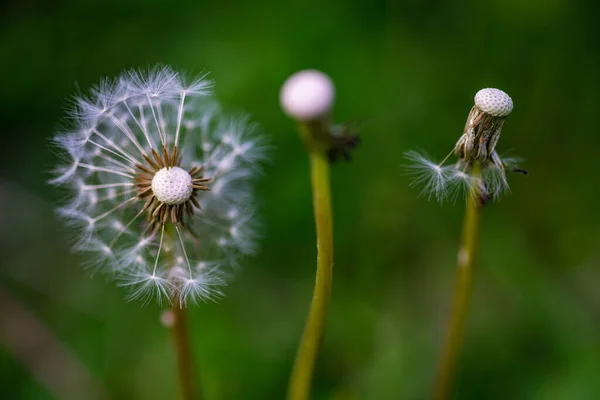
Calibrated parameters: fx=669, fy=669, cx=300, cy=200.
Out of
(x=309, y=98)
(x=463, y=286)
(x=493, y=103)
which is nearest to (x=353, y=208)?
(x=463, y=286)

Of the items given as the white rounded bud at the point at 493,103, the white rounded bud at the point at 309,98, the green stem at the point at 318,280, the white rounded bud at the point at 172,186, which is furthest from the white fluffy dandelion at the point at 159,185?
the white rounded bud at the point at 493,103

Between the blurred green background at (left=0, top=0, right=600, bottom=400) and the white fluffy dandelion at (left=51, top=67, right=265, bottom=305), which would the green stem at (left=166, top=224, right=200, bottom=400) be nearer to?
the white fluffy dandelion at (left=51, top=67, right=265, bottom=305)

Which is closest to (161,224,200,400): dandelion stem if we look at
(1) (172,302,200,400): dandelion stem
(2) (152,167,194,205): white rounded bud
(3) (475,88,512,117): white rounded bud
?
(1) (172,302,200,400): dandelion stem

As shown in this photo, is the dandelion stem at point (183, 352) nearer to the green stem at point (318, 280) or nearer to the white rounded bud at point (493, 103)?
the green stem at point (318, 280)

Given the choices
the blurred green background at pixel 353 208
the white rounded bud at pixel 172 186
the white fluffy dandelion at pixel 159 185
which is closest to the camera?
the white rounded bud at pixel 172 186

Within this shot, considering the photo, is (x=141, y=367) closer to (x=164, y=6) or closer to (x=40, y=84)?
(x=40, y=84)

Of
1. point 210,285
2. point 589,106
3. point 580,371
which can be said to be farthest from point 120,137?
point 589,106

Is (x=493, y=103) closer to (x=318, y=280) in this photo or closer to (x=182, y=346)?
(x=318, y=280)
